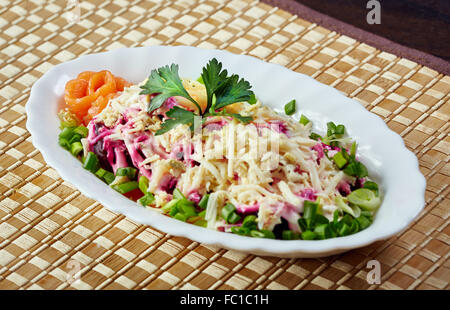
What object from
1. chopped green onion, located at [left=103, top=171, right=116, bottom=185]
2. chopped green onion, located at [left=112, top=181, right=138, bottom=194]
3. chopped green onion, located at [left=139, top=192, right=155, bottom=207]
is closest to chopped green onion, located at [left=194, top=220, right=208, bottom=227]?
chopped green onion, located at [left=139, top=192, right=155, bottom=207]

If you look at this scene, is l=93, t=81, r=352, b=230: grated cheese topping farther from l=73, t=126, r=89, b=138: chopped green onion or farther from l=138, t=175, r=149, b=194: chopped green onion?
l=73, t=126, r=89, b=138: chopped green onion

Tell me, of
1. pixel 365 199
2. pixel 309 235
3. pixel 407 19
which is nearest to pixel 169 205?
pixel 309 235

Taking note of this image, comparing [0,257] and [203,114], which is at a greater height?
[203,114]

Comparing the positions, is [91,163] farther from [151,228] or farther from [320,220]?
[320,220]

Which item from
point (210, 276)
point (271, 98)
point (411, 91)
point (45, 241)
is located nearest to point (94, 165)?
point (45, 241)

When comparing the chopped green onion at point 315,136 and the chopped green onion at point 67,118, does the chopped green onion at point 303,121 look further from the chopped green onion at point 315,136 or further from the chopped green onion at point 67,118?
the chopped green onion at point 67,118

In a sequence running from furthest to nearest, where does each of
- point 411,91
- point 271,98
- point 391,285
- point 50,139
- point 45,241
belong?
point 411,91 < point 271,98 < point 50,139 < point 45,241 < point 391,285

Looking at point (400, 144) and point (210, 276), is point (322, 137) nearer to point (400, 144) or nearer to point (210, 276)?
point (400, 144)
